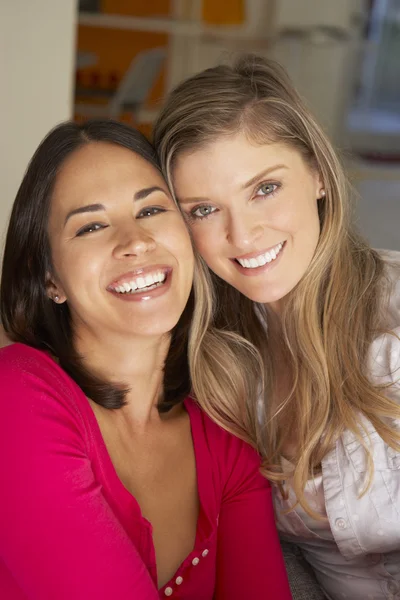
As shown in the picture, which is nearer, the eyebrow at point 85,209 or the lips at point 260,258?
the eyebrow at point 85,209

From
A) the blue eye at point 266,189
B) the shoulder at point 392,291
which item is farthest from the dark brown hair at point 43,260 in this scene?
the shoulder at point 392,291

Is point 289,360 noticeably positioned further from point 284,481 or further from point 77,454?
point 77,454

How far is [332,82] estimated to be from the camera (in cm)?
830

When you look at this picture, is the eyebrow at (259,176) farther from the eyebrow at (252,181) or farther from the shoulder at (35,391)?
the shoulder at (35,391)

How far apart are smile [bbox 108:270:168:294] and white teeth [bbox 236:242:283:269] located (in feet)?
0.80

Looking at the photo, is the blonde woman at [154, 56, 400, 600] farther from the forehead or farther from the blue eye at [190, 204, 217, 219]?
the forehead

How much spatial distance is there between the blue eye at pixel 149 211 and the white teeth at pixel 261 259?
230mm

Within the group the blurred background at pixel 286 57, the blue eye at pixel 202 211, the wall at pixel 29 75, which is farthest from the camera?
the blurred background at pixel 286 57

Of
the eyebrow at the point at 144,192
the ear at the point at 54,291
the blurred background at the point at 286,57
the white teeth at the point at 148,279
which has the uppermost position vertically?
the eyebrow at the point at 144,192

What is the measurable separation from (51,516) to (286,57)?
24.0 feet

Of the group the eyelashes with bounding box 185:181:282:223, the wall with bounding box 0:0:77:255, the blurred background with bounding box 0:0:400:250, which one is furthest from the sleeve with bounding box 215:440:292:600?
the blurred background with bounding box 0:0:400:250

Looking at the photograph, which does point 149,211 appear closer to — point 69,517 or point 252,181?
point 252,181

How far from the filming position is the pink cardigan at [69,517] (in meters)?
1.36

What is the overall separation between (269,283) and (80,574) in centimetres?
72
